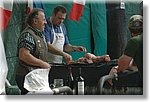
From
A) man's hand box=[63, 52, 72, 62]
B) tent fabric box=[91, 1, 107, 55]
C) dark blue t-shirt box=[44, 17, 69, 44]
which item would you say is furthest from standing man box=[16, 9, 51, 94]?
tent fabric box=[91, 1, 107, 55]

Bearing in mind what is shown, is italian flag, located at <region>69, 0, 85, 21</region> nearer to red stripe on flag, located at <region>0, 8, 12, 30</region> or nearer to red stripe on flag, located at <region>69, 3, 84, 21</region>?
red stripe on flag, located at <region>69, 3, 84, 21</region>

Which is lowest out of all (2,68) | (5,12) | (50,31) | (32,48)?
(2,68)

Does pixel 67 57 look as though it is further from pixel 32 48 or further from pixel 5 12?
pixel 5 12

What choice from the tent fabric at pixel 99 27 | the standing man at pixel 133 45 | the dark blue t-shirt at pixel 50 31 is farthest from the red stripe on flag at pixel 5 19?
the standing man at pixel 133 45

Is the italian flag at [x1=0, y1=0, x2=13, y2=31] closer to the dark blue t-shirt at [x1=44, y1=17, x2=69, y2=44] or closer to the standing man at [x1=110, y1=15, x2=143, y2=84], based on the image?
the dark blue t-shirt at [x1=44, y1=17, x2=69, y2=44]

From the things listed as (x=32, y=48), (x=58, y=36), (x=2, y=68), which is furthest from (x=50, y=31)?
(x=2, y=68)

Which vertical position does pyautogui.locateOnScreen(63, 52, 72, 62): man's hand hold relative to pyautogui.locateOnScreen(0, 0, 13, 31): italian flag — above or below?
below

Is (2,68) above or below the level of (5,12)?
below

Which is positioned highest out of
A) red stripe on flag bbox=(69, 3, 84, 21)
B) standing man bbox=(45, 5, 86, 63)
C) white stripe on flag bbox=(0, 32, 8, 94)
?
red stripe on flag bbox=(69, 3, 84, 21)

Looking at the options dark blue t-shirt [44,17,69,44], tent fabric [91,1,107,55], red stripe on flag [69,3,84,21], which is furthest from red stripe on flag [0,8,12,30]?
tent fabric [91,1,107,55]

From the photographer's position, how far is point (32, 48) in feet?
7.80

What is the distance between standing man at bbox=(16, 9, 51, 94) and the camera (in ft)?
7.82

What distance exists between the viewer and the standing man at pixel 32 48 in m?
2.38

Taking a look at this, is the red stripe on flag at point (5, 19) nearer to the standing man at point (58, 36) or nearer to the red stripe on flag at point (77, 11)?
the standing man at point (58, 36)
